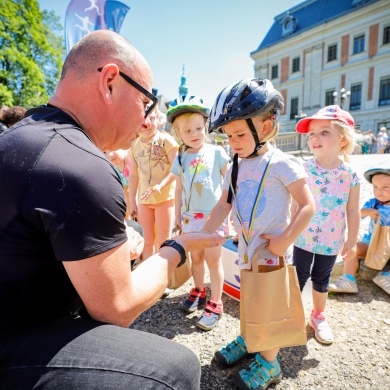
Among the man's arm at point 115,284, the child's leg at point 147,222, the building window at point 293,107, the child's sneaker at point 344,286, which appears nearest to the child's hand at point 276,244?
the man's arm at point 115,284

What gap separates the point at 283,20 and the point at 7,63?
3328 cm

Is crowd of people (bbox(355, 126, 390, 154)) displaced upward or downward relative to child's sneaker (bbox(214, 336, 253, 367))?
upward

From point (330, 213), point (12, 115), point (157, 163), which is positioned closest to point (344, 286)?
point (330, 213)

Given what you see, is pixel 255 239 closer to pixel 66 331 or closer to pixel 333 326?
pixel 66 331

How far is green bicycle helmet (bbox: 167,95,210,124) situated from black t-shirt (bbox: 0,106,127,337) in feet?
5.26

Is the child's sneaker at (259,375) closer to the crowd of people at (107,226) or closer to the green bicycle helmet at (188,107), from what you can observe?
the crowd of people at (107,226)

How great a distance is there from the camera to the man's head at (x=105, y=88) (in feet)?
4.12

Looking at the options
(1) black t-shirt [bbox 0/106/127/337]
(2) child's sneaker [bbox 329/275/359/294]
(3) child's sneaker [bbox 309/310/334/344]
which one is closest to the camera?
(1) black t-shirt [bbox 0/106/127/337]

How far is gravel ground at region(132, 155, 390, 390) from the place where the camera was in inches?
74.0

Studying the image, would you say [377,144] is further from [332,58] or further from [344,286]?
[344,286]

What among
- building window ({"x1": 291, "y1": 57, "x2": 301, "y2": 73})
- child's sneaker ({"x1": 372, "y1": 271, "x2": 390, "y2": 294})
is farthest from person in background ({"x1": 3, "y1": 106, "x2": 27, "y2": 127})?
building window ({"x1": 291, "y1": 57, "x2": 301, "y2": 73})

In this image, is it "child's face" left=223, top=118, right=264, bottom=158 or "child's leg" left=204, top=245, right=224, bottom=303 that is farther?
"child's leg" left=204, top=245, right=224, bottom=303

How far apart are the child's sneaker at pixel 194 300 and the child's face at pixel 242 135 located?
62.6 inches

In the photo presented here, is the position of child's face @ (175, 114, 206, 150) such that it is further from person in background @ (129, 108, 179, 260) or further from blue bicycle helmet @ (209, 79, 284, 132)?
blue bicycle helmet @ (209, 79, 284, 132)
